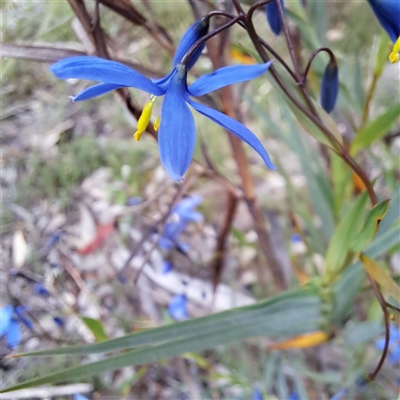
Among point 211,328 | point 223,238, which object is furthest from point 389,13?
point 223,238

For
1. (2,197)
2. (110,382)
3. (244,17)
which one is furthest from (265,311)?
(2,197)

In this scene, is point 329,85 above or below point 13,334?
above

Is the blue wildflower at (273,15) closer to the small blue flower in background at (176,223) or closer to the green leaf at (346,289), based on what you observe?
the green leaf at (346,289)

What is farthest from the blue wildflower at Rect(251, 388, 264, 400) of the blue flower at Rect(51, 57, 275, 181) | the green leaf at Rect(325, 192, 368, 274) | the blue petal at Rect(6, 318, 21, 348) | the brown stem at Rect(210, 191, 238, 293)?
the blue flower at Rect(51, 57, 275, 181)

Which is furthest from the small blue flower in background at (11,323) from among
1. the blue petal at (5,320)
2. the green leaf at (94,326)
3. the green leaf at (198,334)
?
the green leaf at (198,334)

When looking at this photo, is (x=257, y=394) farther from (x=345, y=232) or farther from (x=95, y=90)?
(x=95, y=90)

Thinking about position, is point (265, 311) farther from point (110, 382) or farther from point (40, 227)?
point (40, 227)

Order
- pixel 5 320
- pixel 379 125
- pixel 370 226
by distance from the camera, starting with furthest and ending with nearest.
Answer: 1. pixel 5 320
2. pixel 379 125
3. pixel 370 226

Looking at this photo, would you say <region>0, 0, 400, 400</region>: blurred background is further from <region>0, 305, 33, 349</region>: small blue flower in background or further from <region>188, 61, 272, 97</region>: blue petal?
<region>188, 61, 272, 97</region>: blue petal
